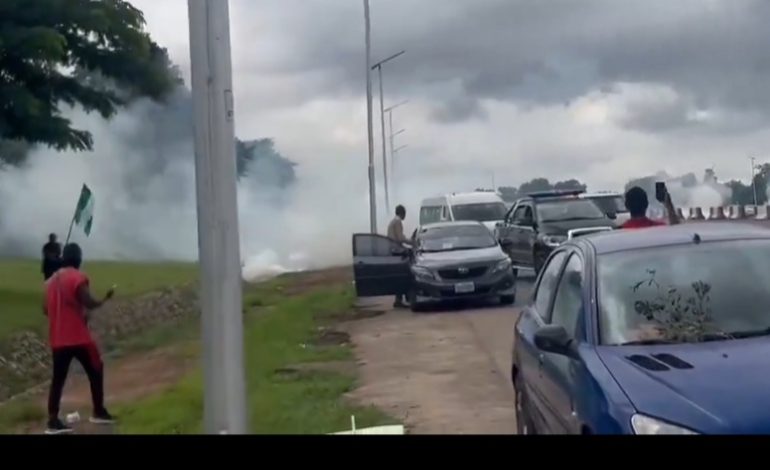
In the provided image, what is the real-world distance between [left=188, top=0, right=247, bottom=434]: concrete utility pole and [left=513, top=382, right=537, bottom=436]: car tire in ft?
5.04

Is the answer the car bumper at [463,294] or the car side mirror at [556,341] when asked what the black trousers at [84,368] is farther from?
the car bumper at [463,294]

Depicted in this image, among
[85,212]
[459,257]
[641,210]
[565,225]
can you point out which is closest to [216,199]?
[85,212]

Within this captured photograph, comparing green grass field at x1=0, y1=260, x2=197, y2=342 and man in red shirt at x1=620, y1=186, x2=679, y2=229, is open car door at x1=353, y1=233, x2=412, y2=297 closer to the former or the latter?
green grass field at x1=0, y1=260, x2=197, y2=342

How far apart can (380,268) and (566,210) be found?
8.94ft

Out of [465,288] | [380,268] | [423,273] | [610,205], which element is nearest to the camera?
[610,205]

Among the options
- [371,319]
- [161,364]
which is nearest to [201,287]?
[161,364]

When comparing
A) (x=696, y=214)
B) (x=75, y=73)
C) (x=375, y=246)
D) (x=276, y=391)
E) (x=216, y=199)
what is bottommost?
(x=276, y=391)

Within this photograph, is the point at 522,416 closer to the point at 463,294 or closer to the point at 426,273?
the point at 463,294

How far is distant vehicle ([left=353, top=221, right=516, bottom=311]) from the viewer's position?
17.1 metres

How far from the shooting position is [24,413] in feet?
32.3

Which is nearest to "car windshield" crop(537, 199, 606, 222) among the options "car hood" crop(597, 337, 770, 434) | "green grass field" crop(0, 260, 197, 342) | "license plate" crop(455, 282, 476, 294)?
"license plate" crop(455, 282, 476, 294)

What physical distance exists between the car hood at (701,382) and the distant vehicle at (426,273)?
1103cm

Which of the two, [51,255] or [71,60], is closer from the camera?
[71,60]

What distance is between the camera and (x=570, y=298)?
6.70 meters
